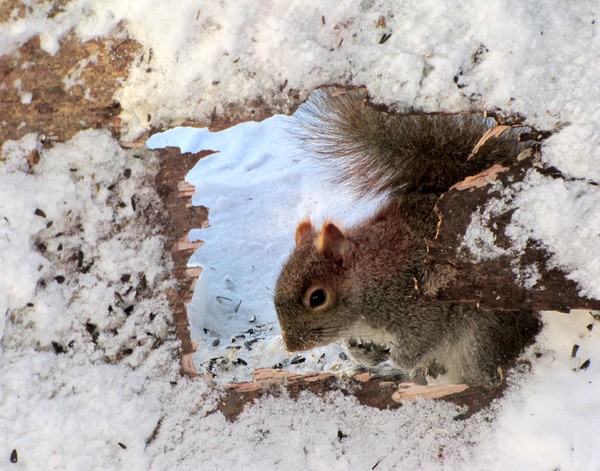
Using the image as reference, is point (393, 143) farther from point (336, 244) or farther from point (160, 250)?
point (160, 250)

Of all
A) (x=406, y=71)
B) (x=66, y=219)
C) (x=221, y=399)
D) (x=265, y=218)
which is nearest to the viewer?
(x=406, y=71)

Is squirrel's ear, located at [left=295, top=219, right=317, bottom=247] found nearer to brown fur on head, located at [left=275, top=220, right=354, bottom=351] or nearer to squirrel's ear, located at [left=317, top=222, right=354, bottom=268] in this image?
brown fur on head, located at [left=275, top=220, right=354, bottom=351]

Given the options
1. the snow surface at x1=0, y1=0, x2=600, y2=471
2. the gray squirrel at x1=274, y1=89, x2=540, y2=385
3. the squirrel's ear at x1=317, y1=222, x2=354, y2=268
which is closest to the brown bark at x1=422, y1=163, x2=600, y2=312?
the snow surface at x1=0, y1=0, x2=600, y2=471

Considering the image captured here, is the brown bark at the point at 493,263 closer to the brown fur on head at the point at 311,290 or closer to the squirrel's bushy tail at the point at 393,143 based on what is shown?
the squirrel's bushy tail at the point at 393,143

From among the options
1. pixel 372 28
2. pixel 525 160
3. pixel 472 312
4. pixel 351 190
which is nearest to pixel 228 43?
pixel 372 28

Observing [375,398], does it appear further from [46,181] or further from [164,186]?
[46,181]

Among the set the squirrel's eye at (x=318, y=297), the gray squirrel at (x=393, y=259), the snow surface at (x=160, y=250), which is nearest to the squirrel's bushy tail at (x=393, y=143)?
the gray squirrel at (x=393, y=259)
